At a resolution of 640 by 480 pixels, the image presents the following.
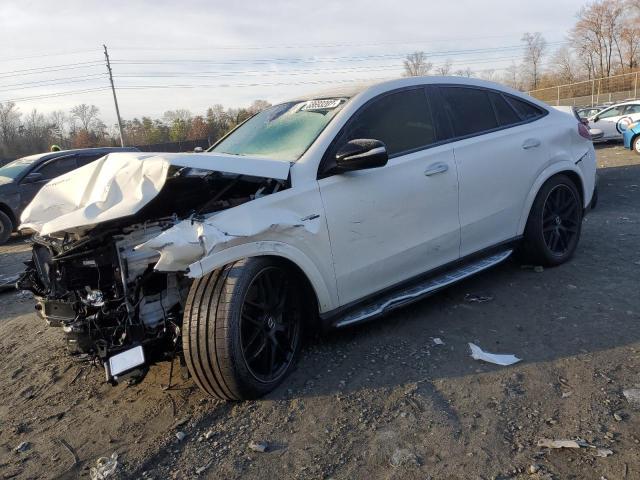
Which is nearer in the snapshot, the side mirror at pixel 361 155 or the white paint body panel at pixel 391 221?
the side mirror at pixel 361 155

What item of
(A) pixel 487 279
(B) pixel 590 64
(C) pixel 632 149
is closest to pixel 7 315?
(A) pixel 487 279

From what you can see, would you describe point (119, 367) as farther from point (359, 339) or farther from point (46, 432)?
point (359, 339)

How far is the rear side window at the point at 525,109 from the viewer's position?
A: 4602mm

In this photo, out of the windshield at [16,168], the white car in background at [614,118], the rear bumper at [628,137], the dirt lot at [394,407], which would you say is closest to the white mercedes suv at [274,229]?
the dirt lot at [394,407]

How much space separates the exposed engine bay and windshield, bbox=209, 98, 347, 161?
17.4 inches

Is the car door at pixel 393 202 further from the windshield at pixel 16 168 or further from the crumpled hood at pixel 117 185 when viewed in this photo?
the windshield at pixel 16 168

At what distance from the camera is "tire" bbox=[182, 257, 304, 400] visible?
2734mm

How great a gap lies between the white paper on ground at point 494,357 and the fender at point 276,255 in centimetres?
96

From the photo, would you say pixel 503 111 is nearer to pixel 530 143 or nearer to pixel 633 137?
pixel 530 143

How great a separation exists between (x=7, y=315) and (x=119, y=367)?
329cm

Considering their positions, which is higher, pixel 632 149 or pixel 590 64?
pixel 590 64

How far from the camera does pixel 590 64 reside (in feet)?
225

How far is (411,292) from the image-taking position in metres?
3.66

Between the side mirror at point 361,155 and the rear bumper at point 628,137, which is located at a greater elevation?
the side mirror at point 361,155
